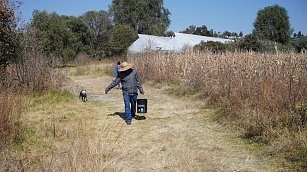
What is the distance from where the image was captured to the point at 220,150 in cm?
645

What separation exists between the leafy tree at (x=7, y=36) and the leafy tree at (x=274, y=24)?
46982mm

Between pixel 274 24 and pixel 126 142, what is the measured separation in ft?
171

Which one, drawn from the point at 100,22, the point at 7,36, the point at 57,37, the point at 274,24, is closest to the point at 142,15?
the point at 100,22

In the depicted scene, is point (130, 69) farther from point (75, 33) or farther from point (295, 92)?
point (75, 33)

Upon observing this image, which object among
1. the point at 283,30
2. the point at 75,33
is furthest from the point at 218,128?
the point at 283,30

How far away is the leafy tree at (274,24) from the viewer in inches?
2095

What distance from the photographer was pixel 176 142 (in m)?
7.01

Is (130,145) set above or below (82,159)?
below

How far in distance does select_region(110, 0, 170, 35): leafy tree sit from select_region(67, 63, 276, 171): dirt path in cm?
4978

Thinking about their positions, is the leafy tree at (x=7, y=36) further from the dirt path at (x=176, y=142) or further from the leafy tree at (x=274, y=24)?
the leafy tree at (x=274, y=24)

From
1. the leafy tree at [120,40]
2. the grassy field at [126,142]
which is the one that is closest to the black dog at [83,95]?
the grassy field at [126,142]

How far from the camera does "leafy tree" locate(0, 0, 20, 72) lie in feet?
38.9

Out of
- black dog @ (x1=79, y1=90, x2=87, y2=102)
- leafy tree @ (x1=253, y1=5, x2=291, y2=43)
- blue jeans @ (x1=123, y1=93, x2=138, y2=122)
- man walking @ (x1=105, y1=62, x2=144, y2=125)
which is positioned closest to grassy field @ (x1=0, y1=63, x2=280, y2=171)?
blue jeans @ (x1=123, y1=93, x2=138, y2=122)

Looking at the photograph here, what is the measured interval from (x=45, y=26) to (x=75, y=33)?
7.74m
